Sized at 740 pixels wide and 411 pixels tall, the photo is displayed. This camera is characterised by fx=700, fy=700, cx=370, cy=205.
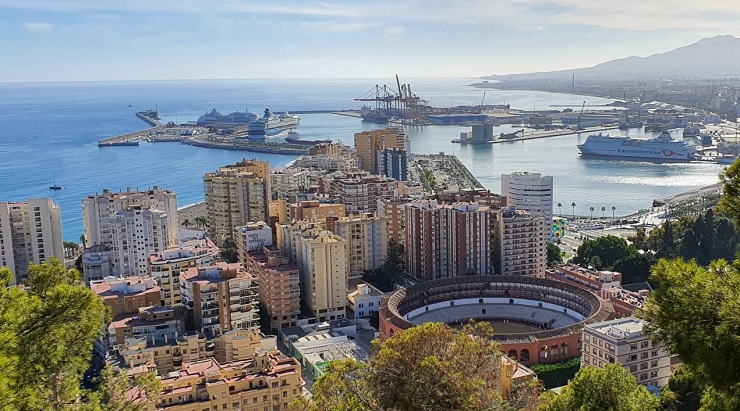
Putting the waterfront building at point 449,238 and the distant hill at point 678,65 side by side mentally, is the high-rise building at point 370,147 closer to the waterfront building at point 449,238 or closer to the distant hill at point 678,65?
the waterfront building at point 449,238

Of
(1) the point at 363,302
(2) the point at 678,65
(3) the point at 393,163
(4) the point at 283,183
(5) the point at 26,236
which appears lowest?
(1) the point at 363,302

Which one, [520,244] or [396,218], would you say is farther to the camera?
[396,218]

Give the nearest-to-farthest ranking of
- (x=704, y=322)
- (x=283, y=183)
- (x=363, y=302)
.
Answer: (x=704, y=322), (x=363, y=302), (x=283, y=183)

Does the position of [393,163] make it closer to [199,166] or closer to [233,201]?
[233,201]

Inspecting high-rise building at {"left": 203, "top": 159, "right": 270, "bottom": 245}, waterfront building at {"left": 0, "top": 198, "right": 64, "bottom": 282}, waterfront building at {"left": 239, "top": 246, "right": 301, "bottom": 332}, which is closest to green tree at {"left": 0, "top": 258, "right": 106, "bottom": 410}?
waterfront building at {"left": 239, "top": 246, "right": 301, "bottom": 332}

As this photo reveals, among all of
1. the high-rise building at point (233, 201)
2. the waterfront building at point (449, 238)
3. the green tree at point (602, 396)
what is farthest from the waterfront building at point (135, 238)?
the green tree at point (602, 396)

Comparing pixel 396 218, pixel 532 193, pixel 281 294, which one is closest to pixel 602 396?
pixel 281 294
